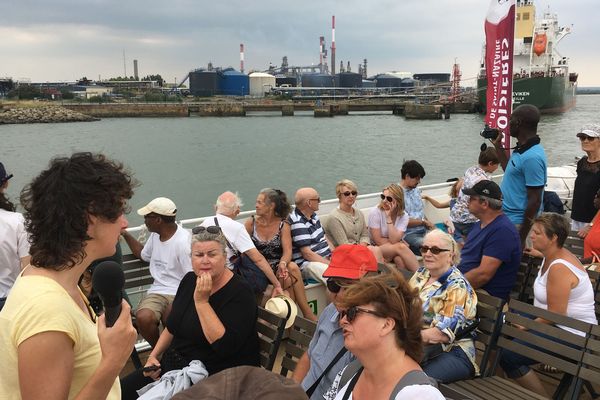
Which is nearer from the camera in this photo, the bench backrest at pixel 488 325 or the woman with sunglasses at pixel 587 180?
the bench backrest at pixel 488 325

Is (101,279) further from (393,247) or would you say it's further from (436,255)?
(393,247)

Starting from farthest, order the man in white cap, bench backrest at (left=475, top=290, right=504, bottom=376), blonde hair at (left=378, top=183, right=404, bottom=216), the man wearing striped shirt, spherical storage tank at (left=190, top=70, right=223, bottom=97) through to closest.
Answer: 1. spherical storage tank at (left=190, top=70, right=223, bottom=97)
2. blonde hair at (left=378, top=183, right=404, bottom=216)
3. the man wearing striped shirt
4. the man in white cap
5. bench backrest at (left=475, top=290, right=504, bottom=376)

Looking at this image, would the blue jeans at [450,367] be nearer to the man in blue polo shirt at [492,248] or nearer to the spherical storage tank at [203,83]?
the man in blue polo shirt at [492,248]

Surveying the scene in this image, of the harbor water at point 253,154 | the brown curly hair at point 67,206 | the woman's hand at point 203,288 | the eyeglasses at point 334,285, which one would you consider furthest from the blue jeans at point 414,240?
the harbor water at point 253,154

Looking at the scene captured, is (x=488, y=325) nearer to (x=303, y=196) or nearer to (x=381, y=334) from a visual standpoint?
(x=381, y=334)

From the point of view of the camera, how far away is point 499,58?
5.59m

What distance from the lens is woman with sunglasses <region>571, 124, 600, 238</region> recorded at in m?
4.08

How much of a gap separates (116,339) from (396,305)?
96cm

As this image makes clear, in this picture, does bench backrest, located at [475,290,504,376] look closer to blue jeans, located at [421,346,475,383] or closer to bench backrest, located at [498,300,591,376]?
bench backrest, located at [498,300,591,376]

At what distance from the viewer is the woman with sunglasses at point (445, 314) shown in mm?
2480

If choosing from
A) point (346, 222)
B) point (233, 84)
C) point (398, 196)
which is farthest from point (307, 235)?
point (233, 84)

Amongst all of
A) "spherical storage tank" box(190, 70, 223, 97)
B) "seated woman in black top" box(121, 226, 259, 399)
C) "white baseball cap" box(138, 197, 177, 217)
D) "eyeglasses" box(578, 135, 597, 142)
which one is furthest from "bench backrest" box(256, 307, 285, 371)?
"spherical storage tank" box(190, 70, 223, 97)

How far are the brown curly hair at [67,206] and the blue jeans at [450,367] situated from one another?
5.83ft

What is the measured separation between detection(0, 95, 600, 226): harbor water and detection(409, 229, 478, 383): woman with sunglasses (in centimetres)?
946
